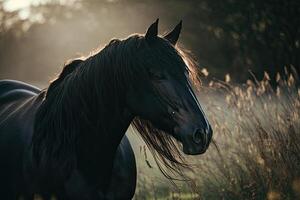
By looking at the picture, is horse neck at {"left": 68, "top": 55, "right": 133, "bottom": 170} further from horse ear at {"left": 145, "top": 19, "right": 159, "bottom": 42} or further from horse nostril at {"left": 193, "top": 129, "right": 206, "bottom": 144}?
horse nostril at {"left": 193, "top": 129, "right": 206, "bottom": 144}

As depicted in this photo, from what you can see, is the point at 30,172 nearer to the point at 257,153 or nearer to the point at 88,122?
the point at 88,122

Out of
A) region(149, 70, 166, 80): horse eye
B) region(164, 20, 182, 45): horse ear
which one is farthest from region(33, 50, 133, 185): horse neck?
region(164, 20, 182, 45): horse ear

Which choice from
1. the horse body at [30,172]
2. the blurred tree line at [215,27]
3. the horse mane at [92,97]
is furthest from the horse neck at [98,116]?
the blurred tree line at [215,27]

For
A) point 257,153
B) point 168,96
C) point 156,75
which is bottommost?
point 257,153

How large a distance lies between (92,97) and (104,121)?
167mm

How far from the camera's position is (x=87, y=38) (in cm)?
2289

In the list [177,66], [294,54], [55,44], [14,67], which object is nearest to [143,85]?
[177,66]

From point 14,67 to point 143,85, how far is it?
31382 mm

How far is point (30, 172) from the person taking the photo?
414 cm

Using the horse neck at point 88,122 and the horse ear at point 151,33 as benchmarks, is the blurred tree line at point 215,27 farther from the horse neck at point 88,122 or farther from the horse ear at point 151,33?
the horse ear at point 151,33

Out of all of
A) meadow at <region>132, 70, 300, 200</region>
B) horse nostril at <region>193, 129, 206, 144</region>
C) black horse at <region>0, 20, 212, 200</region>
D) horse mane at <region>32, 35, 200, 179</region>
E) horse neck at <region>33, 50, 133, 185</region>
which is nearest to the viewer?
horse nostril at <region>193, 129, 206, 144</region>

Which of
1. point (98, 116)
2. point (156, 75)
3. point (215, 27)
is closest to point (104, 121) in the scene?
point (98, 116)

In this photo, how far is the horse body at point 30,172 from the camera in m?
4.02

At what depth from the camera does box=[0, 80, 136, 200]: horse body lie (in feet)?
13.2
